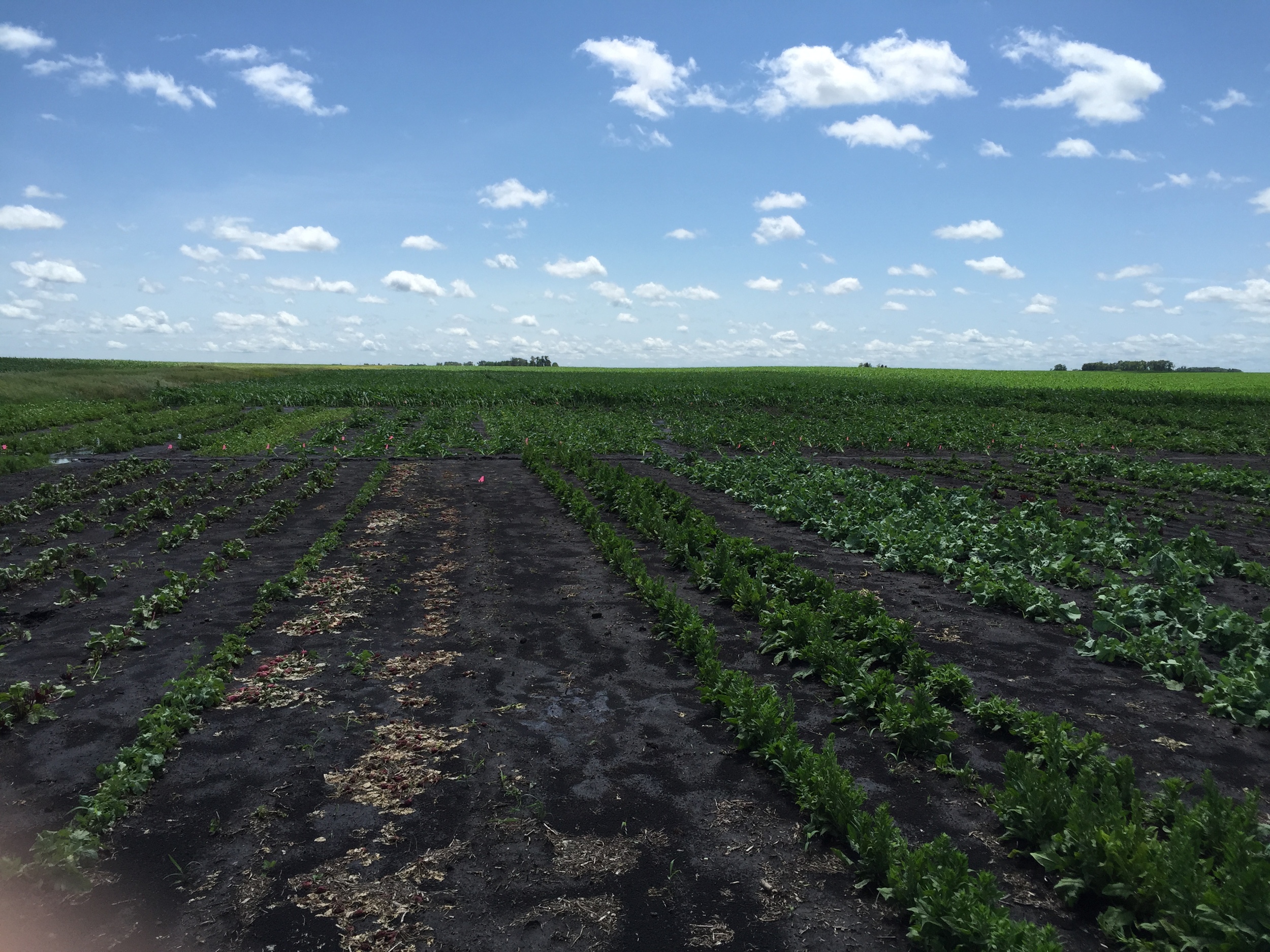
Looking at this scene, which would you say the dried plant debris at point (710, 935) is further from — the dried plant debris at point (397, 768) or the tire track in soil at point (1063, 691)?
the tire track in soil at point (1063, 691)

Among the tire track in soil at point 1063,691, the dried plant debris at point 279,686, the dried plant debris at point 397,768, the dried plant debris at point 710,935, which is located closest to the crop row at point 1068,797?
the tire track in soil at point 1063,691

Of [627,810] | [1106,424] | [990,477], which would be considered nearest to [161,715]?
[627,810]

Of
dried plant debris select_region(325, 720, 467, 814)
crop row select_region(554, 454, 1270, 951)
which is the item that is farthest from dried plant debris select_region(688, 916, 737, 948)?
dried plant debris select_region(325, 720, 467, 814)

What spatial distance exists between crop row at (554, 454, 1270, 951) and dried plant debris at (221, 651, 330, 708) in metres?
4.66

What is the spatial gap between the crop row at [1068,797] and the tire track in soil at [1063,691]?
1.10 ft

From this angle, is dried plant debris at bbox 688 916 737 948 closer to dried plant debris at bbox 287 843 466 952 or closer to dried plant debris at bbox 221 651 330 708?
dried plant debris at bbox 287 843 466 952

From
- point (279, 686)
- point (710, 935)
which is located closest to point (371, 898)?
point (710, 935)

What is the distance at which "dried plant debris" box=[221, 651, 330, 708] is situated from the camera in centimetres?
734

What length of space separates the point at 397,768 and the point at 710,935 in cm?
288

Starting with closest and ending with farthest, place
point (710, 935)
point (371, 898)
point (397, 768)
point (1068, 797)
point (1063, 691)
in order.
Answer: point (710, 935)
point (371, 898)
point (1068, 797)
point (397, 768)
point (1063, 691)

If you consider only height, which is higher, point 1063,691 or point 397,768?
point 1063,691

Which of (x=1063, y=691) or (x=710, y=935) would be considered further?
(x=1063, y=691)

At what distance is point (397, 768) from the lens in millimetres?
6227

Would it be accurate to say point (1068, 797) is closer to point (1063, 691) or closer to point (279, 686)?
point (1063, 691)
